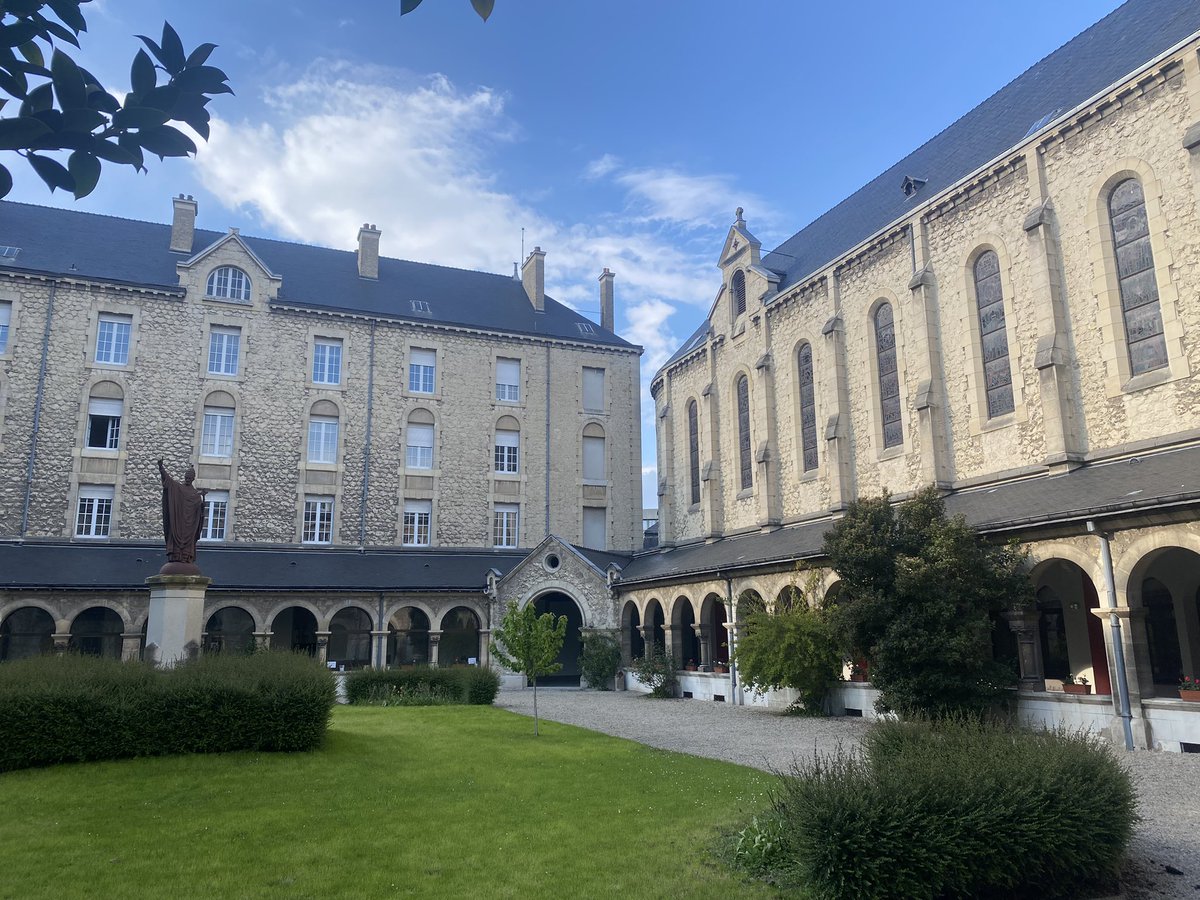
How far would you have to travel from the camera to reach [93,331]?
1242 inches

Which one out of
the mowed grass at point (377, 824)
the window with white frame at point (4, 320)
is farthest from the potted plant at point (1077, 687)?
the window with white frame at point (4, 320)

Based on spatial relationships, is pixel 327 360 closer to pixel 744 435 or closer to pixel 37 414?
pixel 37 414

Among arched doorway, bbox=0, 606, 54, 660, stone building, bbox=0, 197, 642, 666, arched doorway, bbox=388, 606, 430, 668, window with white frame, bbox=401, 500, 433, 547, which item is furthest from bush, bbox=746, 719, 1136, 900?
window with white frame, bbox=401, 500, 433, 547

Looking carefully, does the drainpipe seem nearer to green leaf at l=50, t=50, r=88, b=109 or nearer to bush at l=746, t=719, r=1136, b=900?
bush at l=746, t=719, r=1136, b=900

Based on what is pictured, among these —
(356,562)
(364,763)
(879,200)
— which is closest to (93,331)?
(356,562)

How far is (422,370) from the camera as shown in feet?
119

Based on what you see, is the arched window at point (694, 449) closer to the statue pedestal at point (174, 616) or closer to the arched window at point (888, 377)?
the arched window at point (888, 377)

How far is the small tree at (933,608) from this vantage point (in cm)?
1625

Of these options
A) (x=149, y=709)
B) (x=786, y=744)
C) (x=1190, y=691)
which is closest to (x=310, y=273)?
(x=149, y=709)

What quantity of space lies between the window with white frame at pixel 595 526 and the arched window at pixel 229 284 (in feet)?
53.7

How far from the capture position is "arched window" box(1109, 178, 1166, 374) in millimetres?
17953

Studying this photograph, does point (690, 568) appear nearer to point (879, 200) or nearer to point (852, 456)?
point (852, 456)

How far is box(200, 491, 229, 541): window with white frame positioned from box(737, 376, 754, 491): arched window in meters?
19.3

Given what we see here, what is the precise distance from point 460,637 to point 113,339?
55.3 feet
